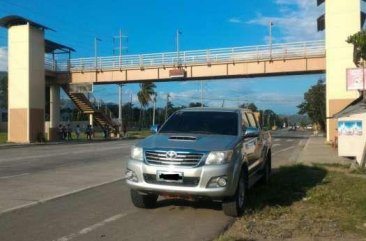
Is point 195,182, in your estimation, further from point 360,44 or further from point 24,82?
point 24,82

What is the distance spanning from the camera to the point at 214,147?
9.29 meters

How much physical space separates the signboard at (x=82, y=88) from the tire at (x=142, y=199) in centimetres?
4439

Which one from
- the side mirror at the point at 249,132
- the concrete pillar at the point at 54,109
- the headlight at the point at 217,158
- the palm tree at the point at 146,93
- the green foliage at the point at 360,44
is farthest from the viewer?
the palm tree at the point at 146,93

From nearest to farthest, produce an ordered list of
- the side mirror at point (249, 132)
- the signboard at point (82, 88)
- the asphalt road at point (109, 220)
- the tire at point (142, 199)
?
the asphalt road at point (109, 220)
the tire at point (142, 199)
the side mirror at point (249, 132)
the signboard at point (82, 88)

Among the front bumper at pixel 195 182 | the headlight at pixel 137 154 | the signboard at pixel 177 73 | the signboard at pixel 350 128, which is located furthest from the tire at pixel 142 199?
the signboard at pixel 177 73

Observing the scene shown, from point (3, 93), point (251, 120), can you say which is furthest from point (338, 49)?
point (3, 93)

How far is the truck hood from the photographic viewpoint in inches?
365

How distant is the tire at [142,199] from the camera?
10148 millimetres

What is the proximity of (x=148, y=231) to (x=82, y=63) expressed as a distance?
48.8 m

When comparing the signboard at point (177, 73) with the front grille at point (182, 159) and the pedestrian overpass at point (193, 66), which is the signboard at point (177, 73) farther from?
the front grille at point (182, 159)

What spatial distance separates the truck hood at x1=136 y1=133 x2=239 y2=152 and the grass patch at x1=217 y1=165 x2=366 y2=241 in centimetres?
124

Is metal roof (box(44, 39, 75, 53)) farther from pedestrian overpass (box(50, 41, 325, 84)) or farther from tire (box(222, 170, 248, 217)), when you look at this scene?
tire (box(222, 170, 248, 217))

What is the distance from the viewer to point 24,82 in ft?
160

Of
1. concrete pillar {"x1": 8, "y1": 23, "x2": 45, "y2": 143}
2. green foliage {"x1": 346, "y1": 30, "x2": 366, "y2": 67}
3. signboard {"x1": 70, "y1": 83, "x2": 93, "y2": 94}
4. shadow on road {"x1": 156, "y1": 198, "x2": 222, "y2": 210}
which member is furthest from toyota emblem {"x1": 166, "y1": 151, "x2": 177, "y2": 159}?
signboard {"x1": 70, "y1": 83, "x2": 93, "y2": 94}
